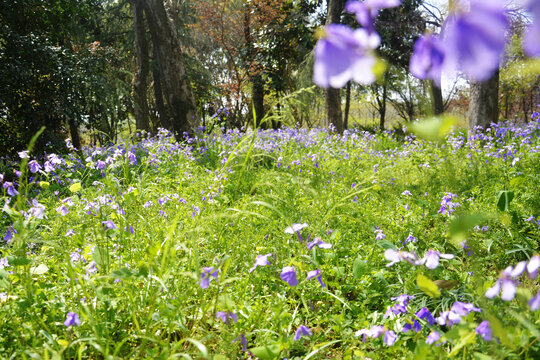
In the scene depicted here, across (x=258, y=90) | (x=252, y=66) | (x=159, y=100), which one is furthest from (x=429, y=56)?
(x=258, y=90)

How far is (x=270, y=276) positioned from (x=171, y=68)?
20.8ft

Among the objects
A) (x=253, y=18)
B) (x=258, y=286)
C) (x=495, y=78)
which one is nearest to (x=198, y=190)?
(x=258, y=286)

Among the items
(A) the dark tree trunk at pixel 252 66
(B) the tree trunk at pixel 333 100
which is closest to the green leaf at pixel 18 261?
(B) the tree trunk at pixel 333 100

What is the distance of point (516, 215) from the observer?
6.81ft

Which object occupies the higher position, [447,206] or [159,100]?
[159,100]

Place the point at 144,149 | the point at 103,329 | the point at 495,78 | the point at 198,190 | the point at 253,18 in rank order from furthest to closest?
the point at 253,18 < the point at 144,149 < the point at 495,78 < the point at 198,190 < the point at 103,329

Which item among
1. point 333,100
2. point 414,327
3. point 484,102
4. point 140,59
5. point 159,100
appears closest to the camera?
point 414,327

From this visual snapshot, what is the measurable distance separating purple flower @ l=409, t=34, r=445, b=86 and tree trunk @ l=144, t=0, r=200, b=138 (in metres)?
6.68

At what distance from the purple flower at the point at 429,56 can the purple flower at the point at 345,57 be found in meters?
0.07

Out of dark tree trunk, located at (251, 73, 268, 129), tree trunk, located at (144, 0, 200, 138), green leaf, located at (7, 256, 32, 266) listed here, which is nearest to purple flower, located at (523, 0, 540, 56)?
green leaf, located at (7, 256, 32, 266)

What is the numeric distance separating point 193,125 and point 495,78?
18.4 feet

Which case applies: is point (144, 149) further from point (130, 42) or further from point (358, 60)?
point (130, 42)

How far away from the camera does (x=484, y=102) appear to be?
5.62 meters

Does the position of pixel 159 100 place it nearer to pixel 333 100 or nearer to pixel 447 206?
pixel 333 100
